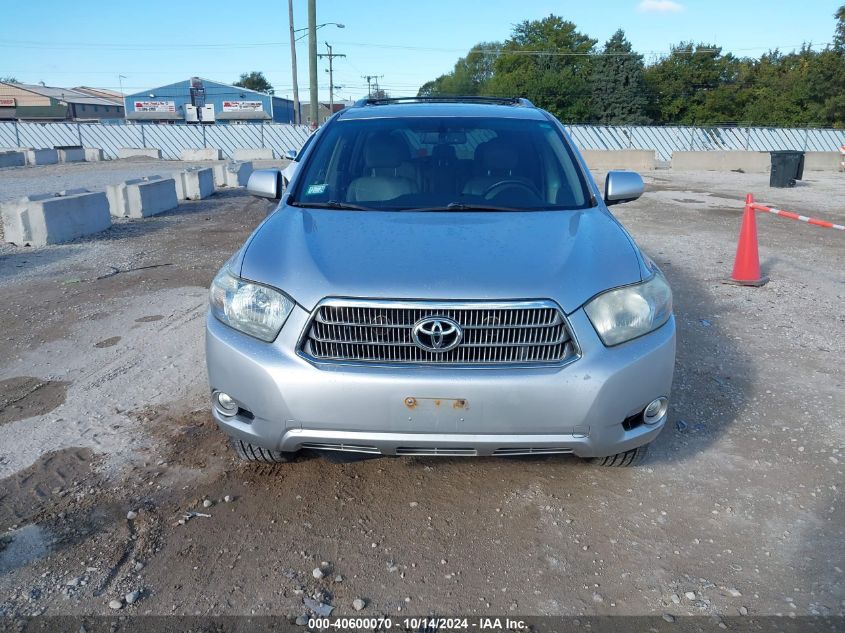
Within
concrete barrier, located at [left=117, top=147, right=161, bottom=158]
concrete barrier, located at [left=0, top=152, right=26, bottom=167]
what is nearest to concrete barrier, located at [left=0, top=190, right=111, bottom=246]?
concrete barrier, located at [left=0, top=152, right=26, bottom=167]

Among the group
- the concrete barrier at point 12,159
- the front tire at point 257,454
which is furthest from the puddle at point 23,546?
the concrete barrier at point 12,159

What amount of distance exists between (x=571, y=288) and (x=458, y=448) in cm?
81

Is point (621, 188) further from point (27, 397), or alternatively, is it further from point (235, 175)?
point (235, 175)

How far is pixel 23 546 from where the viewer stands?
2.84 metres

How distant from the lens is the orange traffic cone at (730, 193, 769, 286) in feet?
25.0

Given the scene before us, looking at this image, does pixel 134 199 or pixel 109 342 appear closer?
pixel 109 342

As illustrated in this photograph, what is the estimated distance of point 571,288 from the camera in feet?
9.31

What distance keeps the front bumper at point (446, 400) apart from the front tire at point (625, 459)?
1.26 ft

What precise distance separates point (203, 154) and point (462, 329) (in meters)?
36.5

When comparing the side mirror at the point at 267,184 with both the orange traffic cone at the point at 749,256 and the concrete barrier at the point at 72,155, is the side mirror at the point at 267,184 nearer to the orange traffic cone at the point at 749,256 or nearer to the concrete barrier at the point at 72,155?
the orange traffic cone at the point at 749,256

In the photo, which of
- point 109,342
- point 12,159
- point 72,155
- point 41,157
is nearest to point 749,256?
point 109,342

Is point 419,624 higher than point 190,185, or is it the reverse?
point 190,185

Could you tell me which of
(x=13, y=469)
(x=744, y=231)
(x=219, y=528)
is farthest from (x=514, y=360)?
(x=744, y=231)

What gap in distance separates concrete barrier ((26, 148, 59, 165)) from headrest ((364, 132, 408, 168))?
31227 mm
